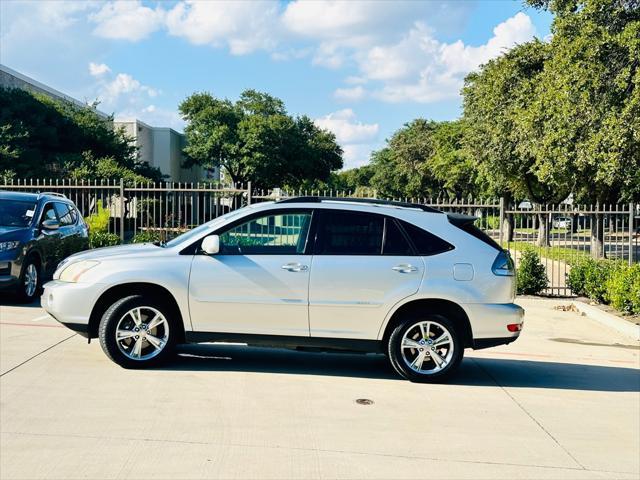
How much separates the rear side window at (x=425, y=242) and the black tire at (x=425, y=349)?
2.16ft

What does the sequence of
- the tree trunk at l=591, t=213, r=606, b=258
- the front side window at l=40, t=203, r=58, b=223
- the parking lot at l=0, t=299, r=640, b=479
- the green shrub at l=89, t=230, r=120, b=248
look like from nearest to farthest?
the parking lot at l=0, t=299, r=640, b=479, the front side window at l=40, t=203, r=58, b=223, the tree trunk at l=591, t=213, r=606, b=258, the green shrub at l=89, t=230, r=120, b=248

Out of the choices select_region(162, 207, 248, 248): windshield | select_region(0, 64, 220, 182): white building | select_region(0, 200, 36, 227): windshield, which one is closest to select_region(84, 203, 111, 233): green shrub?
select_region(0, 200, 36, 227): windshield

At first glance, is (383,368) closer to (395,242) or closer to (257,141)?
(395,242)

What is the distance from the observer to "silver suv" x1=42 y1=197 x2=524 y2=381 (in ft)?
20.9

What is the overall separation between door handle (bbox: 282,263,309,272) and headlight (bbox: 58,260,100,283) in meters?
1.94

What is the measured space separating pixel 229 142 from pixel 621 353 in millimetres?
52041

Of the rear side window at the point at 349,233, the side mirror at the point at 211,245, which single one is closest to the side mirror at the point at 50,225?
the side mirror at the point at 211,245

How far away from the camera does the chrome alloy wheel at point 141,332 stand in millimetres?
6508

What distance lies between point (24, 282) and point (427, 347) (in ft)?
23.3

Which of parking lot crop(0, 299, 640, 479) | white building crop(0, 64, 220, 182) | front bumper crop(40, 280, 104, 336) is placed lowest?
parking lot crop(0, 299, 640, 479)

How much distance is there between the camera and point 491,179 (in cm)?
3606

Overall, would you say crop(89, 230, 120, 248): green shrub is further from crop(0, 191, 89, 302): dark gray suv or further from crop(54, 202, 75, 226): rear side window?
crop(0, 191, 89, 302): dark gray suv

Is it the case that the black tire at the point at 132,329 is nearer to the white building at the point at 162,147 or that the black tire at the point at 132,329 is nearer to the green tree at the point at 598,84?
the green tree at the point at 598,84

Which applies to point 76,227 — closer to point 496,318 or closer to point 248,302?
point 248,302
